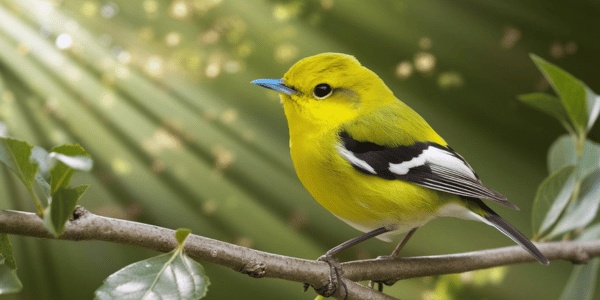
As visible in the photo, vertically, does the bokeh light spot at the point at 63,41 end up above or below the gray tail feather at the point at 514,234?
above

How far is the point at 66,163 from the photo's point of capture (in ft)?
0.91

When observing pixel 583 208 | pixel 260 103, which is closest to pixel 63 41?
pixel 260 103

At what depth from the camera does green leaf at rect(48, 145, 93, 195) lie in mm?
281

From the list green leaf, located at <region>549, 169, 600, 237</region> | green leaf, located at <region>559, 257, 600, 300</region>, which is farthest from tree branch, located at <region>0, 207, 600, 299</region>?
green leaf, located at <region>559, 257, 600, 300</region>

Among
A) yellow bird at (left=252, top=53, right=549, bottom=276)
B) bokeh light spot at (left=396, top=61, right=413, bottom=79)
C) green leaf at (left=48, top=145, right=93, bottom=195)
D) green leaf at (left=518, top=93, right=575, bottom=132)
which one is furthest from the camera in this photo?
bokeh light spot at (left=396, top=61, right=413, bottom=79)

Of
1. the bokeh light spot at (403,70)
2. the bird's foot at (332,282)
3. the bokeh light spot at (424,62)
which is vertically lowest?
the bird's foot at (332,282)

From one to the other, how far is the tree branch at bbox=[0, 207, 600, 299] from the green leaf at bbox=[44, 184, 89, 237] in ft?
0.03

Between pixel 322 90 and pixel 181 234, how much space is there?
10.2 inches

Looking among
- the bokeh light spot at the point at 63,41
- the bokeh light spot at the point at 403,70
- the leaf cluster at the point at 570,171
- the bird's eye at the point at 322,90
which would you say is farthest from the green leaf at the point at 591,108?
the bokeh light spot at the point at 63,41

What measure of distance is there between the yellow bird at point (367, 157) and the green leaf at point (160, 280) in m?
0.21

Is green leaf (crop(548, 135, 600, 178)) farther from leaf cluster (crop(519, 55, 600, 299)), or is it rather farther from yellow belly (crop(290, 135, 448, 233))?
yellow belly (crop(290, 135, 448, 233))

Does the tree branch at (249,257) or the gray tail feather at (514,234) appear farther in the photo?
the gray tail feather at (514,234)

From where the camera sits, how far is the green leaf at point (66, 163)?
28 cm

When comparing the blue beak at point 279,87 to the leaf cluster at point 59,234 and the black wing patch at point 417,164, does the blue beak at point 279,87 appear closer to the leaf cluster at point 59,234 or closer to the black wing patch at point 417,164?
the black wing patch at point 417,164
